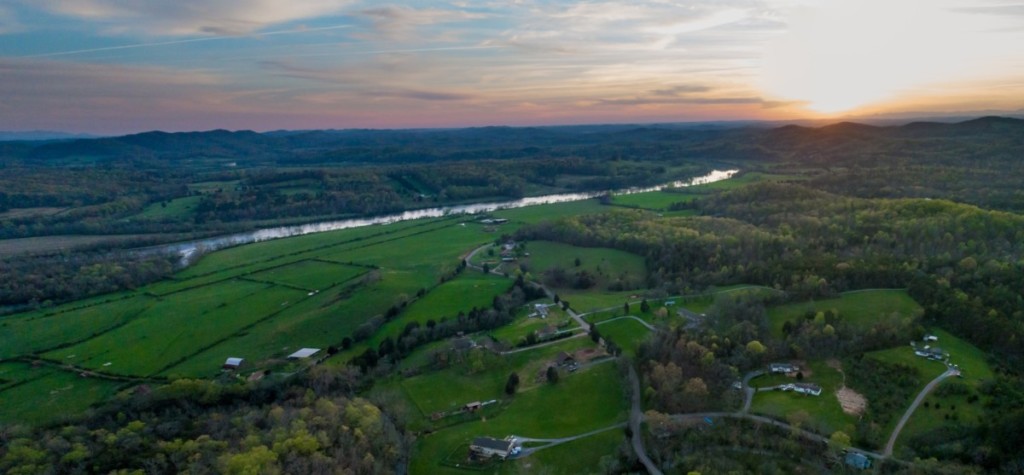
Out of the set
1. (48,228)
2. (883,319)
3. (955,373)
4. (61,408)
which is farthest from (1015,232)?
(48,228)

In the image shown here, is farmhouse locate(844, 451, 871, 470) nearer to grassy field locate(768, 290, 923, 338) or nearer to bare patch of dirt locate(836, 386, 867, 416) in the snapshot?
bare patch of dirt locate(836, 386, 867, 416)

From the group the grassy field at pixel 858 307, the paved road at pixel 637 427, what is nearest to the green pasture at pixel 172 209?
the paved road at pixel 637 427

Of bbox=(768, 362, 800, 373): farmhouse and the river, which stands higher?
the river

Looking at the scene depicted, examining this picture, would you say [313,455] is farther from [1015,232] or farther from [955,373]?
[1015,232]

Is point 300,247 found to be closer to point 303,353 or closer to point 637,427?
point 303,353

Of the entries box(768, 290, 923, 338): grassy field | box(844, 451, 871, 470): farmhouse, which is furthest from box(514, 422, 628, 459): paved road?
box(768, 290, 923, 338): grassy field

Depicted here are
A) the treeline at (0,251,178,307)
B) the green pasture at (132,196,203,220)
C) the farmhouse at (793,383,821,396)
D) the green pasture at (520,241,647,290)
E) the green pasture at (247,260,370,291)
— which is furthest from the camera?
the green pasture at (132,196,203,220)
